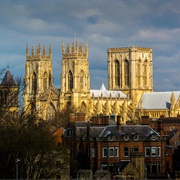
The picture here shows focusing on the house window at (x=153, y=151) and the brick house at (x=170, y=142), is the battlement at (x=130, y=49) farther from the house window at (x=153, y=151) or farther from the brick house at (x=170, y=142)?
the house window at (x=153, y=151)

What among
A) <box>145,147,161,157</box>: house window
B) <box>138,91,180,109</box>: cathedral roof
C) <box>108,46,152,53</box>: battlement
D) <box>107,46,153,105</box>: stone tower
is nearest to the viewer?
<box>145,147,161,157</box>: house window

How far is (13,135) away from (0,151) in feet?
Result: 3.79

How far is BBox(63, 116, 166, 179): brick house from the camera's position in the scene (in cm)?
6706

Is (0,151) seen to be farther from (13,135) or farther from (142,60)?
(142,60)

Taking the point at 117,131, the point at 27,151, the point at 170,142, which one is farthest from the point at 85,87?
the point at 27,151

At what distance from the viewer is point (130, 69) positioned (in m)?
193

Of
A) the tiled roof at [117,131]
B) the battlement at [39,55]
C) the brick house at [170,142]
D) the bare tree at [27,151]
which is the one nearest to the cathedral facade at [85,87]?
the battlement at [39,55]

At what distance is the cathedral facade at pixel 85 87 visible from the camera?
16800 centimetres

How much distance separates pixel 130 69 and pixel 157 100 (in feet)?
49.9

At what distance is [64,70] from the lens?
17275 cm

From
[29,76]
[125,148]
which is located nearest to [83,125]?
[125,148]

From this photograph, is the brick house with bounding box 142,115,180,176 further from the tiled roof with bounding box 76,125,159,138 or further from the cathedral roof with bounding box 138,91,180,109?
the cathedral roof with bounding box 138,91,180,109

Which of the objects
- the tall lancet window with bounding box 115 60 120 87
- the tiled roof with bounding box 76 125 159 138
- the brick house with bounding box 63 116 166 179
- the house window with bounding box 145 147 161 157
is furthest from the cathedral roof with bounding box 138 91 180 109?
the house window with bounding box 145 147 161 157

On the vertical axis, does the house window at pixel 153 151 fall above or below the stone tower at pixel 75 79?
below
